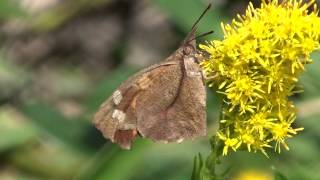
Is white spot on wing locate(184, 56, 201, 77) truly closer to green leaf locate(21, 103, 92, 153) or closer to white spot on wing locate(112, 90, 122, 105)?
white spot on wing locate(112, 90, 122, 105)

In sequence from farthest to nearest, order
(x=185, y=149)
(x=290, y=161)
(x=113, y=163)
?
(x=185, y=149) < (x=290, y=161) < (x=113, y=163)

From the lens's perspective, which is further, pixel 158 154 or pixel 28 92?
pixel 28 92

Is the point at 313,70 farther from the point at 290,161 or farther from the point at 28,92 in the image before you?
the point at 28,92

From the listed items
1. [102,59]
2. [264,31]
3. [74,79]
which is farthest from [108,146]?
[102,59]

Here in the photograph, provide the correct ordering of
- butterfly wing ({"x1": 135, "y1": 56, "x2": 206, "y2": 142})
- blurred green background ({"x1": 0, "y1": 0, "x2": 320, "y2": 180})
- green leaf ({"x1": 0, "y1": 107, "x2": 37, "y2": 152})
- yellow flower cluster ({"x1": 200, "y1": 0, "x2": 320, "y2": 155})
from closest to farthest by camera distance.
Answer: yellow flower cluster ({"x1": 200, "y1": 0, "x2": 320, "y2": 155})
butterfly wing ({"x1": 135, "y1": 56, "x2": 206, "y2": 142})
blurred green background ({"x1": 0, "y1": 0, "x2": 320, "y2": 180})
green leaf ({"x1": 0, "y1": 107, "x2": 37, "y2": 152})

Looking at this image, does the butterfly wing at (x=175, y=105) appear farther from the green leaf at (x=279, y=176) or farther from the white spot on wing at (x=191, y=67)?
the green leaf at (x=279, y=176)

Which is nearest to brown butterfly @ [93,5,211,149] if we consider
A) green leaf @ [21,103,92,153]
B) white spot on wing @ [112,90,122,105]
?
white spot on wing @ [112,90,122,105]

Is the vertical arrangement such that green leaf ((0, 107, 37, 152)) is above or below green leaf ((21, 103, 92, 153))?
above
